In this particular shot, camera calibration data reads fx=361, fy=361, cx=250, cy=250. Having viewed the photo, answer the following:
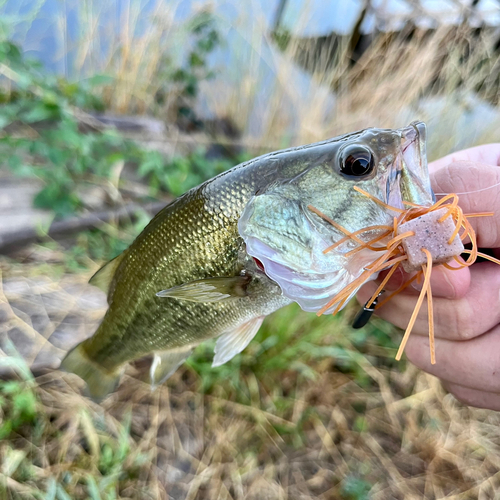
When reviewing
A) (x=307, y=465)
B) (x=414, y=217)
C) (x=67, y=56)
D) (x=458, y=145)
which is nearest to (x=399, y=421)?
(x=307, y=465)

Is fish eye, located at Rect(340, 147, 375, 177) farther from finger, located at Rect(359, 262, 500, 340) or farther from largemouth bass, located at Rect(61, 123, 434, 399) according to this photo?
finger, located at Rect(359, 262, 500, 340)

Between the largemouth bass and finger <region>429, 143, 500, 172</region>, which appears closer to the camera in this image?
the largemouth bass

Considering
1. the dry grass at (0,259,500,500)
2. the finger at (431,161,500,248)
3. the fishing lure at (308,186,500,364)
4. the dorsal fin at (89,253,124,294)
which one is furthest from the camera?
the dry grass at (0,259,500,500)

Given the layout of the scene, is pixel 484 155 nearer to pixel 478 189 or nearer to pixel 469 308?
pixel 478 189

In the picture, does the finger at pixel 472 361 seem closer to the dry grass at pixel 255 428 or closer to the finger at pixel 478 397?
the finger at pixel 478 397

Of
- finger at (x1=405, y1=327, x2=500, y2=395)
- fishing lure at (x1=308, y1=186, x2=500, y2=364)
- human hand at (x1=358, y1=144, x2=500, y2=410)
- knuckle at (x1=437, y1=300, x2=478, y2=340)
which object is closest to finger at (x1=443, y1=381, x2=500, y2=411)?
human hand at (x1=358, y1=144, x2=500, y2=410)

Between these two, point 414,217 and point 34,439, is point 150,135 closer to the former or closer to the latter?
point 34,439

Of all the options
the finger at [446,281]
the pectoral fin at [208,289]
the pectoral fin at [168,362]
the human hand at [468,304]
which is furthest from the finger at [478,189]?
the pectoral fin at [168,362]
